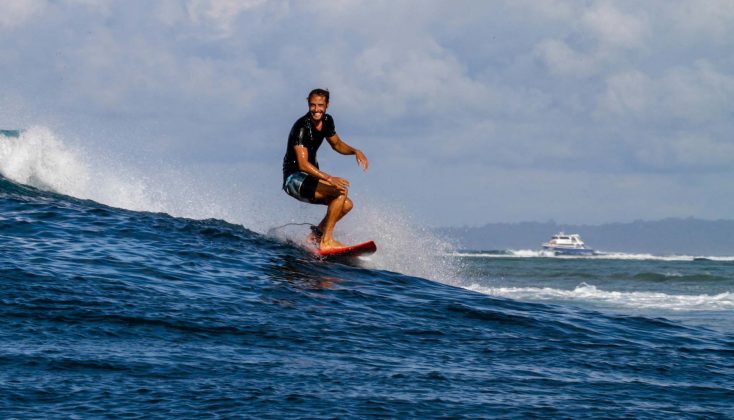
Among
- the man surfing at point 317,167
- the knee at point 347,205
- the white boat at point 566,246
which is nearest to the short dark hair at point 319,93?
the man surfing at point 317,167

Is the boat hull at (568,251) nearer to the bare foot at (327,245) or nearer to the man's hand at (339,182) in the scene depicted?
the bare foot at (327,245)

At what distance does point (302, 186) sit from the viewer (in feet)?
40.2

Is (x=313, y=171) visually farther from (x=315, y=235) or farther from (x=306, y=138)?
(x=315, y=235)

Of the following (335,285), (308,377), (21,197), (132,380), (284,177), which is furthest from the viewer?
(21,197)

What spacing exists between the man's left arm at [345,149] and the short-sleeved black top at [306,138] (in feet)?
0.34

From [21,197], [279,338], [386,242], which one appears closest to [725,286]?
[386,242]

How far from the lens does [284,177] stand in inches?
497

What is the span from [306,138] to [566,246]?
103 metres

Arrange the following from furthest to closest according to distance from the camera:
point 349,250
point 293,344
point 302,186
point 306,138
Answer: point 349,250 → point 302,186 → point 306,138 → point 293,344

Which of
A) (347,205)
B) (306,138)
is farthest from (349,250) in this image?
(306,138)

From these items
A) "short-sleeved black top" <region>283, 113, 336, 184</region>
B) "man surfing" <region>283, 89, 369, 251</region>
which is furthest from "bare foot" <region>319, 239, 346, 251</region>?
"short-sleeved black top" <region>283, 113, 336, 184</region>

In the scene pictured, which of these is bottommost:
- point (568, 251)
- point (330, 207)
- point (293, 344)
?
point (293, 344)

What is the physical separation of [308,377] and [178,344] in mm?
1384

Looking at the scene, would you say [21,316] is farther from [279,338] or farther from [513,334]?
[513,334]
